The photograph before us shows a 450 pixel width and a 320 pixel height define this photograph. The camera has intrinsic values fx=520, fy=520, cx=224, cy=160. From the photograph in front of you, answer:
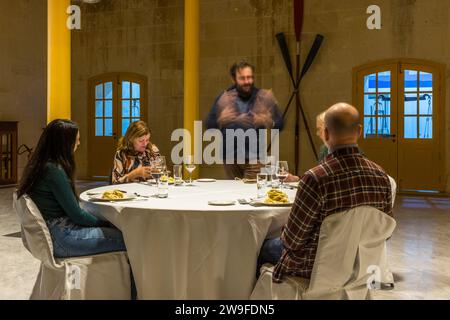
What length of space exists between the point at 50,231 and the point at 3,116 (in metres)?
8.27

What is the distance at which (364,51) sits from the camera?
28.7 feet

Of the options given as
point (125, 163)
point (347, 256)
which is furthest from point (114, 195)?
point (347, 256)

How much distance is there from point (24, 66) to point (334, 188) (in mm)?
9799

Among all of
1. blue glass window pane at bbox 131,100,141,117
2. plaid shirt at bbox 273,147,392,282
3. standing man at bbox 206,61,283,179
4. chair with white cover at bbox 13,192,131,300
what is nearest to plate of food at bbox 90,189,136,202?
chair with white cover at bbox 13,192,131,300

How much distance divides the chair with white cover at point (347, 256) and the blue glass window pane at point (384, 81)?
23.1 feet

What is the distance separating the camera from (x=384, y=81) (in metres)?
8.76

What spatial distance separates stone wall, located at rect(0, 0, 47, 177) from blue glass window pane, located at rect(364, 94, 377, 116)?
6.60 meters

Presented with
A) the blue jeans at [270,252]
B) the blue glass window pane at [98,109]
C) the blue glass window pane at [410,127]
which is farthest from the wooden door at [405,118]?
the blue jeans at [270,252]

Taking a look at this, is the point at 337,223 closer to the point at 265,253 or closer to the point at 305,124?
the point at 265,253

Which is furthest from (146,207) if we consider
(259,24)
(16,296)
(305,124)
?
(259,24)

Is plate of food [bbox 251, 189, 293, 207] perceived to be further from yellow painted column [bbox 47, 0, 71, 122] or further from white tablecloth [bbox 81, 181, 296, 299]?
yellow painted column [bbox 47, 0, 71, 122]

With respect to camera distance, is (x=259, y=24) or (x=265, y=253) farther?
(x=259, y=24)

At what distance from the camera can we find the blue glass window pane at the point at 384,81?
872 cm

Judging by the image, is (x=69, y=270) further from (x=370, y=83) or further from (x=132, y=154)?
(x=370, y=83)
